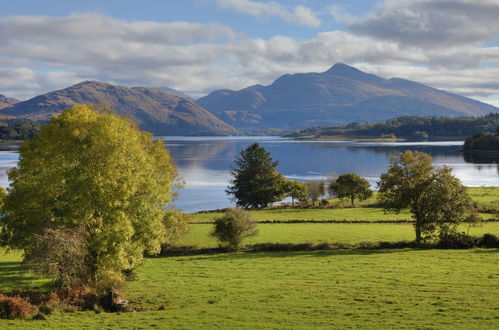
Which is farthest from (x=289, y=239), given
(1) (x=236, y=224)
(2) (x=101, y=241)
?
(2) (x=101, y=241)

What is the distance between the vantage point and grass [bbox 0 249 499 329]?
25.2 meters

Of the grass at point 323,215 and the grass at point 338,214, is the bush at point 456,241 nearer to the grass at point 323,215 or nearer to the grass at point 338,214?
the grass at point 338,214

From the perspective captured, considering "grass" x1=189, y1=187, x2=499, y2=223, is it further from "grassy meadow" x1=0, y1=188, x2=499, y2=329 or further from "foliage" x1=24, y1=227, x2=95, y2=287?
"foliage" x1=24, y1=227, x2=95, y2=287

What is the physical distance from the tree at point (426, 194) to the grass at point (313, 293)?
4159mm

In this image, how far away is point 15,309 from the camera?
87.9ft

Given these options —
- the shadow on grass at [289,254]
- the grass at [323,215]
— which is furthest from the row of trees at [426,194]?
the grass at [323,215]

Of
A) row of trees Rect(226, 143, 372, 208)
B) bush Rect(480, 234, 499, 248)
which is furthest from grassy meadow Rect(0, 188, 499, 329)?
row of trees Rect(226, 143, 372, 208)

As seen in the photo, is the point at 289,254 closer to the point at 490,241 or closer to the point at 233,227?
the point at 233,227

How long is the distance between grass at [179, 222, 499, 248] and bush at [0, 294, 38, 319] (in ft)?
85.9

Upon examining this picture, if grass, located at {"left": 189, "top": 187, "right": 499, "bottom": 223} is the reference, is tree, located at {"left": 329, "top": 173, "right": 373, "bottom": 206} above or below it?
above

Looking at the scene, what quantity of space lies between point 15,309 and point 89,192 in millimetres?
8172

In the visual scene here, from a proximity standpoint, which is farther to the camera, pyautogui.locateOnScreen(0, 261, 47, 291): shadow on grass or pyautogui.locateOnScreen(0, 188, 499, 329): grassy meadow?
pyautogui.locateOnScreen(0, 261, 47, 291): shadow on grass

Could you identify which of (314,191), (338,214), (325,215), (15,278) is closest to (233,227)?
(15,278)

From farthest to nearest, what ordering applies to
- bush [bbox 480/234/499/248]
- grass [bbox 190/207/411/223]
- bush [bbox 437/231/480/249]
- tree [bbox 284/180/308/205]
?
tree [bbox 284/180/308/205] < grass [bbox 190/207/411/223] < bush [bbox 437/231/480/249] < bush [bbox 480/234/499/248]
